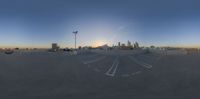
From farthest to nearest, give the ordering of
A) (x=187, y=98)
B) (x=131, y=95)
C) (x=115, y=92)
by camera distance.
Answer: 1. (x=115, y=92)
2. (x=131, y=95)
3. (x=187, y=98)

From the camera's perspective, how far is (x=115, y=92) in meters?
19.2

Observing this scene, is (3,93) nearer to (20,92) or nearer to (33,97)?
(20,92)

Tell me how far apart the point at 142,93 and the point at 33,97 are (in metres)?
5.85

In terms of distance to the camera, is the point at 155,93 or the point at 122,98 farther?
the point at 155,93

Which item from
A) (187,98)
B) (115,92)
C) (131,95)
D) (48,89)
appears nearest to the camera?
(187,98)

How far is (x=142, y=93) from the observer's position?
18859mm

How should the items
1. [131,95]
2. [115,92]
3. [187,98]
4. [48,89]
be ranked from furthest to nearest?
[48,89] → [115,92] → [131,95] → [187,98]

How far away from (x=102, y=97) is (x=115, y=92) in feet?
6.94

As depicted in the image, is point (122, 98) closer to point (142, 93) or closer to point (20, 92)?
point (142, 93)

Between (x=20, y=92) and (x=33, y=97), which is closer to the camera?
(x=33, y=97)

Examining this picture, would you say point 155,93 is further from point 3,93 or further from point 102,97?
point 3,93

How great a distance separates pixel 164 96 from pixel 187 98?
130cm

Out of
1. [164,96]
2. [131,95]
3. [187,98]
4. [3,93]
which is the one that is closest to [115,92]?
[131,95]

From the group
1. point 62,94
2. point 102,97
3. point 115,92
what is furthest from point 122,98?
point 62,94
